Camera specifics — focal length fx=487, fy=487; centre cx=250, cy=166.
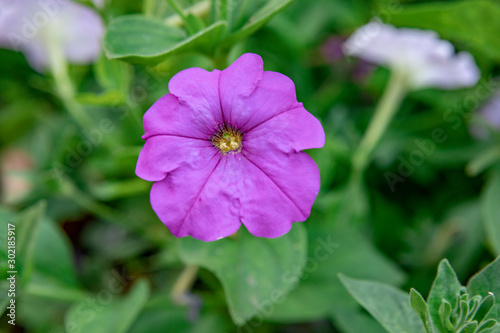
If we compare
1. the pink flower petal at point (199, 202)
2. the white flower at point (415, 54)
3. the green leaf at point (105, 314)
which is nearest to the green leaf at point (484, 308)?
the pink flower petal at point (199, 202)

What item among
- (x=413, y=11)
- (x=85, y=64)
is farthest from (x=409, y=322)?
(x=85, y=64)

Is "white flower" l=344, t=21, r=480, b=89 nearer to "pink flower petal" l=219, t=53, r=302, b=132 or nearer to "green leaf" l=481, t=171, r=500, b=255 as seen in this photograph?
"green leaf" l=481, t=171, r=500, b=255

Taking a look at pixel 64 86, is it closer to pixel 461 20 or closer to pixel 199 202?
pixel 199 202

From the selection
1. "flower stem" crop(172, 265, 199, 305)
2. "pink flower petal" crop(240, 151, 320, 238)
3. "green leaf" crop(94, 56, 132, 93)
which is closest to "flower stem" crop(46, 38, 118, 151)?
"green leaf" crop(94, 56, 132, 93)

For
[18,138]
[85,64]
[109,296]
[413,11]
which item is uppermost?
[413,11]

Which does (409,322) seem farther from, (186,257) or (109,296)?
(109,296)

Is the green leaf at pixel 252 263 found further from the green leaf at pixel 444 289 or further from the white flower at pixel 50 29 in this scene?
the white flower at pixel 50 29

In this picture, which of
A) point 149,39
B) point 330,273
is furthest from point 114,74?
point 330,273
